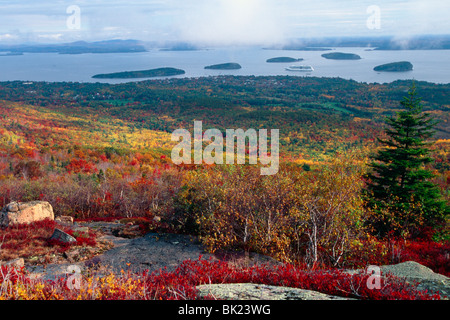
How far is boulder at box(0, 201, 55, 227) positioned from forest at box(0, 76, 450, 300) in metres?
4.36

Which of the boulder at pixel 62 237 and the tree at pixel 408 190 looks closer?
the boulder at pixel 62 237

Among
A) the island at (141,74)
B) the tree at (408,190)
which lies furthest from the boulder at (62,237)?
the island at (141,74)

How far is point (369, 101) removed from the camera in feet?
348

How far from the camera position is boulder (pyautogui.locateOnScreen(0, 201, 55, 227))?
14102mm

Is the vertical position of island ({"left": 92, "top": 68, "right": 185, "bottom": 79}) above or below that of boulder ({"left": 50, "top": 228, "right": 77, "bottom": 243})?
above

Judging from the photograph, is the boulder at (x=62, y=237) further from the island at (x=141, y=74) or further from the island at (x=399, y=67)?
the island at (x=399, y=67)

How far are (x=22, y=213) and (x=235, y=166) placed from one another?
32.3 feet

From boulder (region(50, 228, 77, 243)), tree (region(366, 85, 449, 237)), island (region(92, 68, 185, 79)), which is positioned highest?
island (region(92, 68, 185, 79))

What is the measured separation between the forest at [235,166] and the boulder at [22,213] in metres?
4.36

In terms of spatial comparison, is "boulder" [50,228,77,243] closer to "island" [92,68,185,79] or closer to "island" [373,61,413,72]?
"island" [92,68,185,79]

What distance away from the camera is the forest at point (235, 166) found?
415 inches

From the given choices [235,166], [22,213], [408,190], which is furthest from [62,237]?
[408,190]

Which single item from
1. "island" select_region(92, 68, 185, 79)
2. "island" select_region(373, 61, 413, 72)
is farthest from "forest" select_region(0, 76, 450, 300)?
"island" select_region(373, 61, 413, 72)
